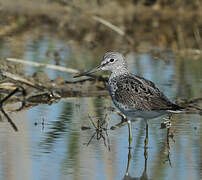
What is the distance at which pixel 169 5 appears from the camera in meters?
20.1

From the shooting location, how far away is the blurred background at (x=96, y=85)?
718cm

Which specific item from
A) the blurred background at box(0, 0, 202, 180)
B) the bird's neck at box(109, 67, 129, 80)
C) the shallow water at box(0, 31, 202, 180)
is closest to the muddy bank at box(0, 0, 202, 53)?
the blurred background at box(0, 0, 202, 180)

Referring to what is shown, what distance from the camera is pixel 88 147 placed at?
7.84 meters

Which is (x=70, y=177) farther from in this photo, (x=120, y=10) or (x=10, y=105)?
(x=120, y=10)

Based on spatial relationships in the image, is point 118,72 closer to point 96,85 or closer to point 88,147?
point 88,147

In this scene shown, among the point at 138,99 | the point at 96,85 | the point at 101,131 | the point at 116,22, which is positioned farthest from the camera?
the point at 116,22

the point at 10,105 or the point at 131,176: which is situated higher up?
the point at 10,105

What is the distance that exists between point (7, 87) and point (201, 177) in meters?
4.57

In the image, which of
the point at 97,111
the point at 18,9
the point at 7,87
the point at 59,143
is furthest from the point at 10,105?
the point at 18,9

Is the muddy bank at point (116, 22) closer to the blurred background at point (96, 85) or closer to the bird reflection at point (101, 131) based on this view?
the blurred background at point (96, 85)

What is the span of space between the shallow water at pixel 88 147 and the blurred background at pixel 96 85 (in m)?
0.01

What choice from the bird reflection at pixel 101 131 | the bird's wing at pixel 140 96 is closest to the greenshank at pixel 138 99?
the bird's wing at pixel 140 96

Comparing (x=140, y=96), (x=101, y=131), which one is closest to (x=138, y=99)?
(x=140, y=96)

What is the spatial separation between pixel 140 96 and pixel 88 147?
0.90m
